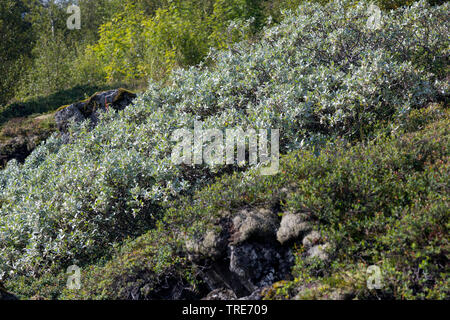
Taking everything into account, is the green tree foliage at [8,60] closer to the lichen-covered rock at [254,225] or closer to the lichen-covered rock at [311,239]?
the lichen-covered rock at [254,225]

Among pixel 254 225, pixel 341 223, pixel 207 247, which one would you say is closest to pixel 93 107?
pixel 207 247

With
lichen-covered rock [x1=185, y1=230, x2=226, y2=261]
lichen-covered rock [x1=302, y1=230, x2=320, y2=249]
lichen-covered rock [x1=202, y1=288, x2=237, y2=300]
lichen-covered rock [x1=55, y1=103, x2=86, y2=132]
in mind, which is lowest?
lichen-covered rock [x1=202, y1=288, x2=237, y2=300]

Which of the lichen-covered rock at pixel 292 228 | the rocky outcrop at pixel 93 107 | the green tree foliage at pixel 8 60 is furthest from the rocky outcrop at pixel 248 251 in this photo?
the green tree foliage at pixel 8 60

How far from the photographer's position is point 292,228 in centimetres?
355

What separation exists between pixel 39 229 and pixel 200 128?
2181 millimetres

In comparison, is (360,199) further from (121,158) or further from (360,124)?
(121,158)

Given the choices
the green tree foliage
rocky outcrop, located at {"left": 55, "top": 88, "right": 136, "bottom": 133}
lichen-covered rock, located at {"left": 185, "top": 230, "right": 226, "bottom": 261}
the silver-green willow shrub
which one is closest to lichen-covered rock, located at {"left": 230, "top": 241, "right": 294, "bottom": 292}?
lichen-covered rock, located at {"left": 185, "top": 230, "right": 226, "bottom": 261}

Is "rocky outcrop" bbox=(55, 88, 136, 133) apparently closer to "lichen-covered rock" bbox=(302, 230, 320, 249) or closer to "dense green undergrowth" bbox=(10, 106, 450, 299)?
"dense green undergrowth" bbox=(10, 106, 450, 299)

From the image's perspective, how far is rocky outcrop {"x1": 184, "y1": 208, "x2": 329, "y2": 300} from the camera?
3.50 m

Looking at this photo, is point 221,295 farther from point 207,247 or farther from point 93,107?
point 93,107

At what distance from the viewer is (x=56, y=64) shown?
507 inches
